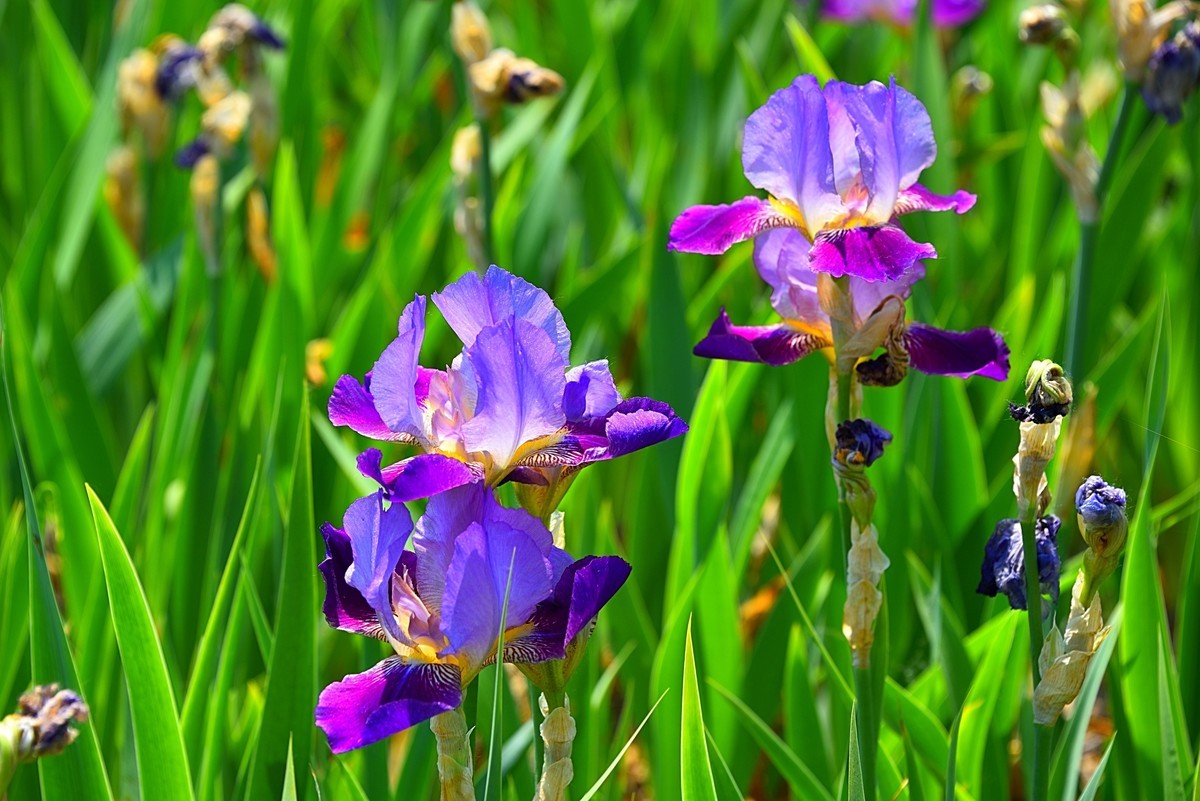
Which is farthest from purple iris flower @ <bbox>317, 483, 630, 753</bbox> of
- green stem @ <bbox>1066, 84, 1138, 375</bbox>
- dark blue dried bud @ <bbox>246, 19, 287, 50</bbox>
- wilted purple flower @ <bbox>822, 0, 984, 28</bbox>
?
wilted purple flower @ <bbox>822, 0, 984, 28</bbox>

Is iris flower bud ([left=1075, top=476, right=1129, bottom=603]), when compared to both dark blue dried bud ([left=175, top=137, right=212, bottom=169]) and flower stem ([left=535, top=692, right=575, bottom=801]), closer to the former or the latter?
flower stem ([left=535, top=692, right=575, bottom=801])

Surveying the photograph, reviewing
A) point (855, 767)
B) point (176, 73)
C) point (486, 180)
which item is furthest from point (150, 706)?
point (176, 73)

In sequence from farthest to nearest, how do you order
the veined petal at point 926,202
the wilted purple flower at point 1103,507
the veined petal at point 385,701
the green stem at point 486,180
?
the green stem at point 486,180 → the veined petal at point 926,202 → the wilted purple flower at point 1103,507 → the veined petal at point 385,701

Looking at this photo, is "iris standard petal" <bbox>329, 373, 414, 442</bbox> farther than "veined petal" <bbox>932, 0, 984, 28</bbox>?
Answer: No

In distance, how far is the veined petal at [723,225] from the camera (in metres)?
0.83

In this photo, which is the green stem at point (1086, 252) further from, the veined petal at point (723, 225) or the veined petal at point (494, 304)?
the veined petal at point (494, 304)

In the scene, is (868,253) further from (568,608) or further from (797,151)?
(568,608)

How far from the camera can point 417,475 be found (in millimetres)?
637

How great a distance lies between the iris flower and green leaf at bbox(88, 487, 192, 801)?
→ 0.46 metres

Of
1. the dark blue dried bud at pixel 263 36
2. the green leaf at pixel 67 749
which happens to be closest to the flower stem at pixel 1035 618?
the green leaf at pixel 67 749

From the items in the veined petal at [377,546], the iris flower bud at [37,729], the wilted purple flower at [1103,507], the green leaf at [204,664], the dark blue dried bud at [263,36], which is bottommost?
the green leaf at [204,664]

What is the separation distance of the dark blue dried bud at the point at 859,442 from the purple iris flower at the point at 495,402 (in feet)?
0.40

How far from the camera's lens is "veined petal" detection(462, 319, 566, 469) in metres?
0.66

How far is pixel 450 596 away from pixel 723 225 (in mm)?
335
